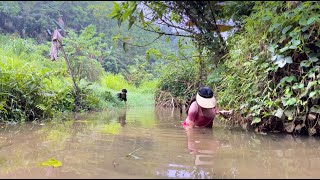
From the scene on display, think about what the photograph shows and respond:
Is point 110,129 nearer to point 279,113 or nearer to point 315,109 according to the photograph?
point 279,113

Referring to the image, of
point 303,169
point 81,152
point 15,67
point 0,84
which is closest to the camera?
point 303,169

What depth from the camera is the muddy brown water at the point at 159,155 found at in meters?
2.12

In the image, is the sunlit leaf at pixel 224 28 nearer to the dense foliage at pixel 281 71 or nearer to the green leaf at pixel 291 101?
the dense foliage at pixel 281 71

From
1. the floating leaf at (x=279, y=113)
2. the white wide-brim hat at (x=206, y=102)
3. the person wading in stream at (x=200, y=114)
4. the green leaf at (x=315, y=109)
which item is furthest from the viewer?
the person wading in stream at (x=200, y=114)

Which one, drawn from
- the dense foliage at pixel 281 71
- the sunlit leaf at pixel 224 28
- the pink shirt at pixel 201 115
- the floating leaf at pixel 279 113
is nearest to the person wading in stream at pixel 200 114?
the pink shirt at pixel 201 115

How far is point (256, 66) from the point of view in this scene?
438cm

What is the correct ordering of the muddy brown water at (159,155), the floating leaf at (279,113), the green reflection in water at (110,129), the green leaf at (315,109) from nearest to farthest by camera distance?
the muddy brown water at (159,155), the green leaf at (315,109), the floating leaf at (279,113), the green reflection in water at (110,129)

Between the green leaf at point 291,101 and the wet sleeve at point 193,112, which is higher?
the green leaf at point 291,101

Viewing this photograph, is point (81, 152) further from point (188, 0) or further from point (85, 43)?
point (85, 43)

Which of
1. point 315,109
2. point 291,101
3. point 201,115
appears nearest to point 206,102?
point 201,115

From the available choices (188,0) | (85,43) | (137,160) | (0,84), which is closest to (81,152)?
(137,160)

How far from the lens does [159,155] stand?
2.71 meters

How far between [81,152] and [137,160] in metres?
0.60

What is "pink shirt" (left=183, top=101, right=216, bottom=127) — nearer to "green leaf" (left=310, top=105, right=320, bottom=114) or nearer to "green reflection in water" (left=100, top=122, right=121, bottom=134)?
"green reflection in water" (left=100, top=122, right=121, bottom=134)
